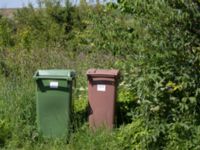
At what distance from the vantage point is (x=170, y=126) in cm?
680

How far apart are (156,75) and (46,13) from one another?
17.7 m

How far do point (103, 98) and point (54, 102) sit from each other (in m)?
0.76

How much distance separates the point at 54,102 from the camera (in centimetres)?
816

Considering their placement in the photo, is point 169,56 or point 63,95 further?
point 63,95

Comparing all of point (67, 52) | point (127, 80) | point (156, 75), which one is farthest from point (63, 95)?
point (67, 52)

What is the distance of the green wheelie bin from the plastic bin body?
14.8 inches

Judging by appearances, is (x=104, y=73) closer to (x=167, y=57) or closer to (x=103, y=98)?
(x=103, y=98)

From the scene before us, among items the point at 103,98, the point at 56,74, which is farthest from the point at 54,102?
the point at 103,98

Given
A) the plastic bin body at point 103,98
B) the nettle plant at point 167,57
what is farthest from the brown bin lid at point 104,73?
the nettle plant at point 167,57

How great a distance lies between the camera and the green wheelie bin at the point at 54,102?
811 centimetres

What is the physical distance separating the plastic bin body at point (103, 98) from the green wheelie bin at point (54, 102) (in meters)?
0.38

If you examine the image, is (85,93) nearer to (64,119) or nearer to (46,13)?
(64,119)

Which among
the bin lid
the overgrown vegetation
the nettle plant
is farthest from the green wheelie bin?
the nettle plant

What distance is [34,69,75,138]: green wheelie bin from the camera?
811 centimetres
